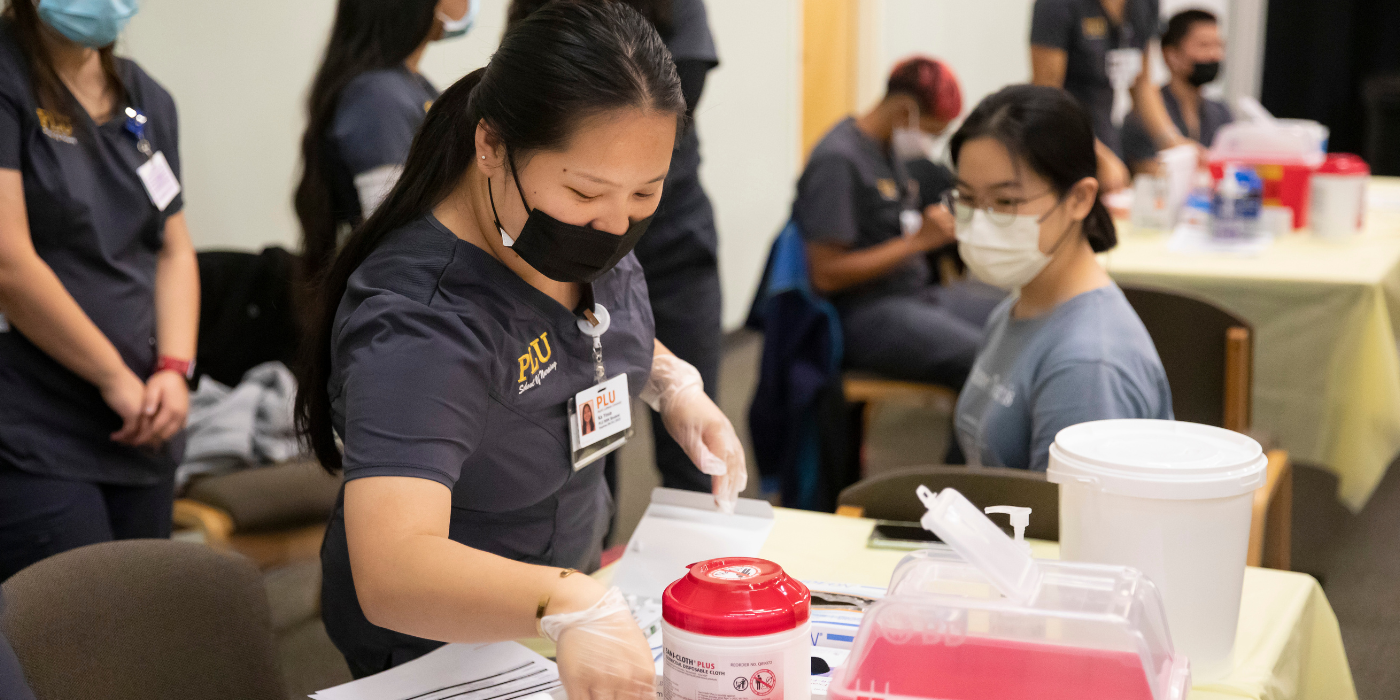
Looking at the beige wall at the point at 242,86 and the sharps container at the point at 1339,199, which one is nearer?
the beige wall at the point at 242,86

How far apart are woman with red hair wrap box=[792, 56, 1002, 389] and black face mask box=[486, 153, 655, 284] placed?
172 centimetres

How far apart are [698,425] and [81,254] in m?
1.00

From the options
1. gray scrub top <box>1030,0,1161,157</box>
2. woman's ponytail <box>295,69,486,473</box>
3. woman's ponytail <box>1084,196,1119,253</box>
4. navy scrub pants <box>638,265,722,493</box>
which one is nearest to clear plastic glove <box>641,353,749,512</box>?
woman's ponytail <box>295,69,486,473</box>

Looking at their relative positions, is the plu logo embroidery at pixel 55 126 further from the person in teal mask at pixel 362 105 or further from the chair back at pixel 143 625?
A: the chair back at pixel 143 625

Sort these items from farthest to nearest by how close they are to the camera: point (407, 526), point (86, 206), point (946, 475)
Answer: point (86, 206)
point (946, 475)
point (407, 526)

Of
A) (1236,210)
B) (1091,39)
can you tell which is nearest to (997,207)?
(1236,210)

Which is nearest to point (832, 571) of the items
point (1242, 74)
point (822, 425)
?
point (822, 425)

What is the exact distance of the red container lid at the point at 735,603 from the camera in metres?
0.81

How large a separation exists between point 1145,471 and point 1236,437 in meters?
0.14

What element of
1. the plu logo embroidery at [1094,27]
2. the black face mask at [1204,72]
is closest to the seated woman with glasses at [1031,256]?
the plu logo embroidery at [1094,27]

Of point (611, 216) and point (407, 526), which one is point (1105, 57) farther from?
point (407, 526)

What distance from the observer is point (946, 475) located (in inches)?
56.2

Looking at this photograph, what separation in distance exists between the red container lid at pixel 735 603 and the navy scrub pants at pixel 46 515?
1147 millimetres

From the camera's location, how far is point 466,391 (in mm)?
1005
